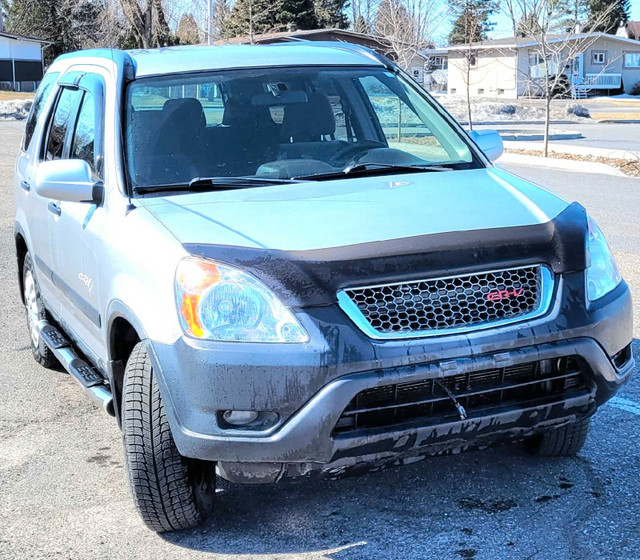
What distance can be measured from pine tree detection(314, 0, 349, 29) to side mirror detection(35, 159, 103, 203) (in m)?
62.2

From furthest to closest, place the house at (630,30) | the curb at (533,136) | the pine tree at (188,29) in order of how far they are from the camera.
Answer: the house at (630,30) < the pine tree at (188,29) < the curb at (533,136)

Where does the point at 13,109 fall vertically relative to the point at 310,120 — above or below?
below

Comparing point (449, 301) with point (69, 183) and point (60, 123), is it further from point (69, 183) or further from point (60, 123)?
point (60, 123)

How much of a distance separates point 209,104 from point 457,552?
2461 mm

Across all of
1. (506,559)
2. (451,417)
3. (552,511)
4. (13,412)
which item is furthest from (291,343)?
(13,412)

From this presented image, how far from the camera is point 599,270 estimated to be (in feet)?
12.0

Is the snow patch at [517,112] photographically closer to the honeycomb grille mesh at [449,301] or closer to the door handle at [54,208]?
the door handle at [54,208]

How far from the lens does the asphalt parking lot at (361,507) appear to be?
139 inches

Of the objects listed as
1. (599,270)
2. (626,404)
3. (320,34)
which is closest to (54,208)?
(599,270)

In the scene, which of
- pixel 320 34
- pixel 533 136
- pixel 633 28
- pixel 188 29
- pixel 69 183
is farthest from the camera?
pixel 633 28

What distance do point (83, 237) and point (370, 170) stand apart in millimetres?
1379

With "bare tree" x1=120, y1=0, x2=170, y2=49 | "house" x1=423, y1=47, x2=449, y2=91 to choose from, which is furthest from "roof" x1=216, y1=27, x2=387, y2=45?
"house" x1=423, y1=47, x2=449, y2=91

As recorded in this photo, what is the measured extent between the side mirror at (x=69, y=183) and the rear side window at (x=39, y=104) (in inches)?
68.4

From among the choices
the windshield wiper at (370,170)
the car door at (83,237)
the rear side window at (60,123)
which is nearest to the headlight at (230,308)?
the car door at (83,237)
